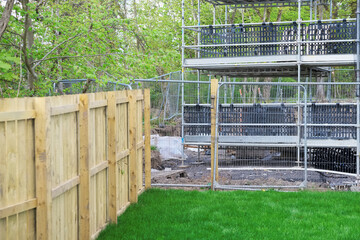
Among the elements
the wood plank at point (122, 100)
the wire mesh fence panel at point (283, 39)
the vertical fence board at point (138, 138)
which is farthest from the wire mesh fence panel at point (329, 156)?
the wood plank at point (122, 100)

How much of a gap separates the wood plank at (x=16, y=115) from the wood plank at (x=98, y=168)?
7.44 ft

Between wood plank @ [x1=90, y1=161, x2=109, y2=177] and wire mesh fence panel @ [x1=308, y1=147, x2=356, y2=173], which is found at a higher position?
wood plank @ [x1=90, y1=161, x2=109, y2=177]

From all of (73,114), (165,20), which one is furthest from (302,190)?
(165,20)

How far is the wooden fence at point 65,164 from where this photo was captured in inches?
201

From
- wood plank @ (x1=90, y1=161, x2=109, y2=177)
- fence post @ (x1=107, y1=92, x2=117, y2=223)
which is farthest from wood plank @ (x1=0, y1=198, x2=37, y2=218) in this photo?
fence post @ (x1=107, y1=92, x2=117, y2=223)

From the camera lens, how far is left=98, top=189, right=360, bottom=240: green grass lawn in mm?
8055

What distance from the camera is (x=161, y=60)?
11930mm

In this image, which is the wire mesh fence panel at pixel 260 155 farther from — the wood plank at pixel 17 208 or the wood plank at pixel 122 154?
the wood plank at pixel 17 208

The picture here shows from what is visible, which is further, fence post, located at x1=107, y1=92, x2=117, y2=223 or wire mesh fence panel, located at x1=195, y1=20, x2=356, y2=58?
wire mesh fence panel, located at x1=195, y1=20, x2=356, y2=58

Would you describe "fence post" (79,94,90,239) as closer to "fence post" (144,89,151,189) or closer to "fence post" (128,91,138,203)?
"fence post" (128,91,138,203)

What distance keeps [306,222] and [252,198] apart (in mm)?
2075

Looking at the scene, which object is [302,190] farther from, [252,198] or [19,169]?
[19,169]

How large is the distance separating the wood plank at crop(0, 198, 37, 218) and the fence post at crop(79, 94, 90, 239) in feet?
5.07

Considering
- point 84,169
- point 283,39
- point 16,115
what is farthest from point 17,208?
point 283,39
